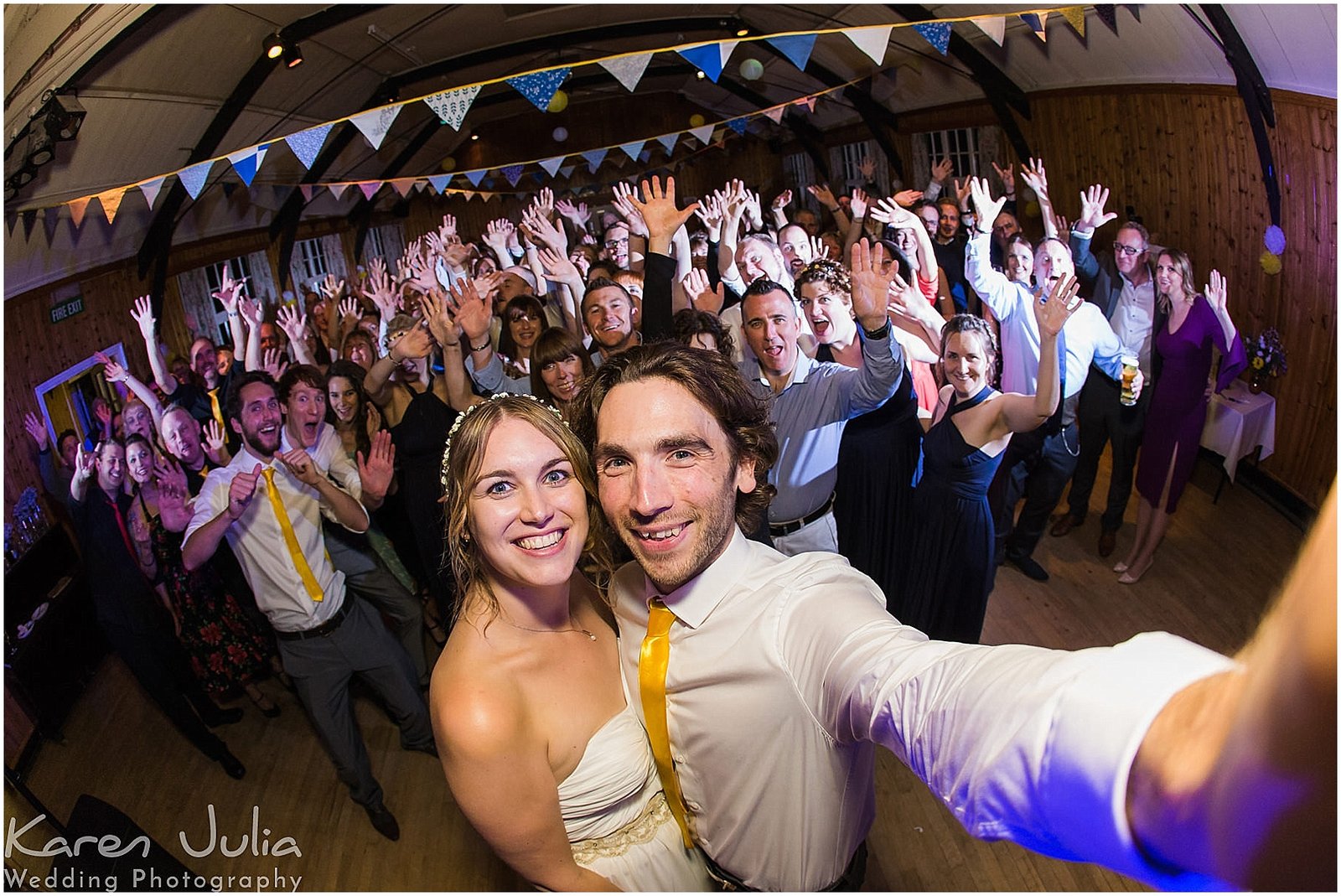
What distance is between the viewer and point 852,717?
96 cm

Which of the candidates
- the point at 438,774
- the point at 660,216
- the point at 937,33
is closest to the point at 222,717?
the point at 438,774

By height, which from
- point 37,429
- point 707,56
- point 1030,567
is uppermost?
point 707,56

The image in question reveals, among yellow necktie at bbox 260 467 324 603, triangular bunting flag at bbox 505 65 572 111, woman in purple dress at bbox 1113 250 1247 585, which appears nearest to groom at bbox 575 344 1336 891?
yellow necktie at bbox 260 467 324 603

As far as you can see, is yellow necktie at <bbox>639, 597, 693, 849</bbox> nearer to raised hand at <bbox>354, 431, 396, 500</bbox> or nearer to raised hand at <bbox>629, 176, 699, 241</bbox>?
raised hand at <bbox>629, 176, 699, 241</bbox>

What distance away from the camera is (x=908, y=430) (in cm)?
276

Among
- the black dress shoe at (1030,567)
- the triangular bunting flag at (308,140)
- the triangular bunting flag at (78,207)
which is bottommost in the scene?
the black dress shoe at (1030,567)

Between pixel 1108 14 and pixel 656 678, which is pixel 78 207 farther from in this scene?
pixel 1108 14

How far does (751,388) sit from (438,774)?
2192 millimetres

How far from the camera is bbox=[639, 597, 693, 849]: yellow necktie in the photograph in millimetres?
1361

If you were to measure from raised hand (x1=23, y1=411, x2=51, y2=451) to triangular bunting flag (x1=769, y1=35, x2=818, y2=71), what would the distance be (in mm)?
3783

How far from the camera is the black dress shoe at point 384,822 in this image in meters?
2.88

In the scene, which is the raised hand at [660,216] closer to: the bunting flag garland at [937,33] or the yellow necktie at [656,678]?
the yellow necktie at [656,678]

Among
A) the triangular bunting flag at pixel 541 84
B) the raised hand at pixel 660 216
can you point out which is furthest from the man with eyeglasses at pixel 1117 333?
the triangular bunting flag at pixel 541 84

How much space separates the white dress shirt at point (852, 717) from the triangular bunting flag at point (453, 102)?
2.87m
